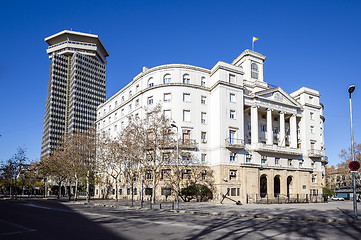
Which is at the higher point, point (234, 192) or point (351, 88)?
point (351, 88)

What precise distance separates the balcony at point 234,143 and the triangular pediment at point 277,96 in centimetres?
965

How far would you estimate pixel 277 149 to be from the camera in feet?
159

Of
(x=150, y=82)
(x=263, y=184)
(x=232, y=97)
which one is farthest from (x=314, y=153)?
(x=150, y=82)

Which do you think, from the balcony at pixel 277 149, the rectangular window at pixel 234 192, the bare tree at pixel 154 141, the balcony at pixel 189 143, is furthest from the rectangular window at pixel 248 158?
the bare tree at pixel 154 141

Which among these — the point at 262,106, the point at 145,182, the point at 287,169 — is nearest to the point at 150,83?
A: the point at 145,182

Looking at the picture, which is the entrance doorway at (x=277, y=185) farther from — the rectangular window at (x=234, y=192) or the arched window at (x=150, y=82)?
the arched window at (x=150, y=82)

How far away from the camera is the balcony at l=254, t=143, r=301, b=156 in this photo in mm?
46534

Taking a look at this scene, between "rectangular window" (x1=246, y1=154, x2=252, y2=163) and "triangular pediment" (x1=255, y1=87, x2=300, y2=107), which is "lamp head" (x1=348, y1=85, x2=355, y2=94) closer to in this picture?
"rectangular window" (x1=246, y1=154, x2=252, y2=163)

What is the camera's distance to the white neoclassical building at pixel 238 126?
44.5m

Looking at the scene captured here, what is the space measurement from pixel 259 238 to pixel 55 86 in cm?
14615

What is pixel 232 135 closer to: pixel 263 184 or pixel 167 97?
pixel 263 184

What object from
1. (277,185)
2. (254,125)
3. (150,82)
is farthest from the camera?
(277,185)

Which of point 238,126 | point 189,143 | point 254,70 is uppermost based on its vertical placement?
point 254,70

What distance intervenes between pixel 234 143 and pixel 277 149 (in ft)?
29.1
